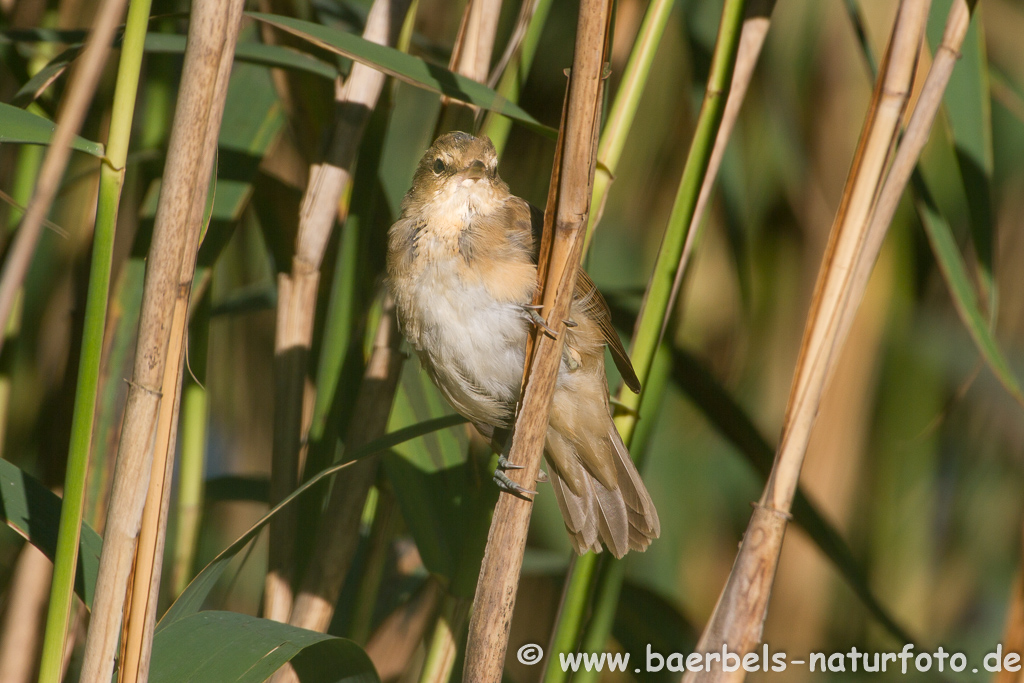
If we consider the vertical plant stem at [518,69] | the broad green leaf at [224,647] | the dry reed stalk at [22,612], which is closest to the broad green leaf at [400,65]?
the vertical plant stem at [518,69]

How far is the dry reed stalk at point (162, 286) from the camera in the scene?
90cm

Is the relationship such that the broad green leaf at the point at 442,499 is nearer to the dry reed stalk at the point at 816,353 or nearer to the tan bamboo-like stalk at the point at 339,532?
the tan bamboo-like stalk at the point at 339,532

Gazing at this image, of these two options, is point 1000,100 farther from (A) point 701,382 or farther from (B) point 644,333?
(B) point 644,333

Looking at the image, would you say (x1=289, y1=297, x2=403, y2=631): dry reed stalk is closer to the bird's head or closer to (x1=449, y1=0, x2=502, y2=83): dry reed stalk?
the bird's head

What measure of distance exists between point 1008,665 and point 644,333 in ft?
2.70

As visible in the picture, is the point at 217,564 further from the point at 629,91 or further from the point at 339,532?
the point at 629,91

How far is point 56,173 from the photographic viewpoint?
0.65 meters

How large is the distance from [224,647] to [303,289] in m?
0.69

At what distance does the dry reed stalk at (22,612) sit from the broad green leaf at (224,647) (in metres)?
0.66

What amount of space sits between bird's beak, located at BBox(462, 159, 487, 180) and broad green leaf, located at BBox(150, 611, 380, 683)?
0.87 meters

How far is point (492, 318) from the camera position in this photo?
155cm

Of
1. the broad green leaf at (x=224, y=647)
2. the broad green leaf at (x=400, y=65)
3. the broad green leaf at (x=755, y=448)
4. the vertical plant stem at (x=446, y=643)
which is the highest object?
the broad green leaf at (x=400, y=65)

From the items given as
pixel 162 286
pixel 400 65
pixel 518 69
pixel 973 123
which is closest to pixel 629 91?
pixel 518 69

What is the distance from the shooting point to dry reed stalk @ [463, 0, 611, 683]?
3.10 ft
